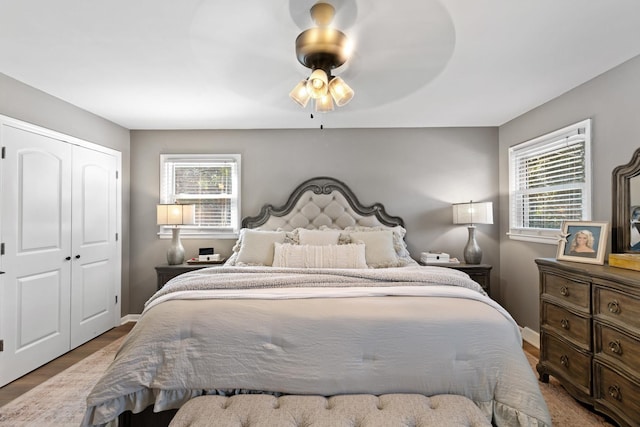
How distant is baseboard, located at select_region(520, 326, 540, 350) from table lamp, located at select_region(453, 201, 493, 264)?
84 cm

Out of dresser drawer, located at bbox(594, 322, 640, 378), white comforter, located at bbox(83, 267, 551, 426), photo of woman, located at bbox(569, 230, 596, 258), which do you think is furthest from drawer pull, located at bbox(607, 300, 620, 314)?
white comforter, located at bbox(83, 267, 551, 426)

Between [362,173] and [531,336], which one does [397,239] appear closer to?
[362,173]

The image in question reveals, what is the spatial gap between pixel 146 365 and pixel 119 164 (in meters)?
3.00

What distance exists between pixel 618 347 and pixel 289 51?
2720 millimetres

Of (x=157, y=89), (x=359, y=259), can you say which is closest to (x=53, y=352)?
(x=157, y=89)

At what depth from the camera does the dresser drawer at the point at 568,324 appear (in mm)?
2092

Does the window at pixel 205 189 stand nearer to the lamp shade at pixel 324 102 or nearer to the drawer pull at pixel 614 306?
the lamp shade at pixel 324 102

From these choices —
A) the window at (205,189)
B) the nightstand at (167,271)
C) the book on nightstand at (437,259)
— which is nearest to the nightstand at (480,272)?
the book on nightstand at (437,259)

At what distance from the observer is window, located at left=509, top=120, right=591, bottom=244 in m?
2.77

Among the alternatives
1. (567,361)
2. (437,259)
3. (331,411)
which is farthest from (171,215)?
(567,361)

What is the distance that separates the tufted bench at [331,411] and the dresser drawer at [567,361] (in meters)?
1.23

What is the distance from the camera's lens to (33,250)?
275cm

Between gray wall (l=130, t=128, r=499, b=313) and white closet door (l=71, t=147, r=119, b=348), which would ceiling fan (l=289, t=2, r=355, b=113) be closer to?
gray wall (l=130, t=128, r=499, b=313)

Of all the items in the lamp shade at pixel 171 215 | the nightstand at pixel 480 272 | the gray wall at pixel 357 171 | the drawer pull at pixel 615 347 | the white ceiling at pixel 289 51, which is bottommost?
the drawer pull at pixel 615 347
